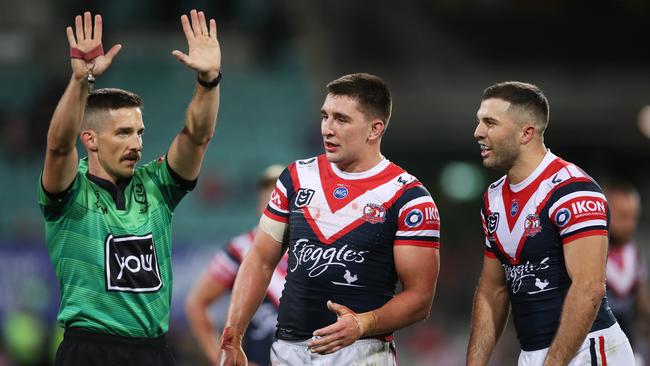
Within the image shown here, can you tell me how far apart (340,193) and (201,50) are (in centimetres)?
105

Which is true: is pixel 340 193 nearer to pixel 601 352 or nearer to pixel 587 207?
pixel 587 207

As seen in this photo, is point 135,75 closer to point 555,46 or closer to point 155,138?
point 155,138

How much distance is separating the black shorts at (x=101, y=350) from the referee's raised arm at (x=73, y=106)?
762mm

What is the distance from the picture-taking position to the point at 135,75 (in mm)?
19953

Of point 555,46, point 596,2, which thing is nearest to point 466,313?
point 555,46

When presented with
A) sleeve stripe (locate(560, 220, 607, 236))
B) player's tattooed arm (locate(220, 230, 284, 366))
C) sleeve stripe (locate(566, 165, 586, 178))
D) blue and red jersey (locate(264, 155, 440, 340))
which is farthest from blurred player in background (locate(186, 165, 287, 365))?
sleeve stripe (locate(560, 220, 607, 236))

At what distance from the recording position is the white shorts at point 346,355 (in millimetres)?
5500

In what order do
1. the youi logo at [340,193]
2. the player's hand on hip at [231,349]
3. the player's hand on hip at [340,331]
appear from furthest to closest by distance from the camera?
the youi logo at [340,193], the player's hand on hip at [231,349], the player's hand on hip at [340,331]

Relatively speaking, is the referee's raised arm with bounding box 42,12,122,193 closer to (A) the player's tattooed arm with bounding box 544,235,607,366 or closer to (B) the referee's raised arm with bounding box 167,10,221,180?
(B) the referee's raised arm with bounding box 167,10,221,180

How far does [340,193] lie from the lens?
5.66 meters

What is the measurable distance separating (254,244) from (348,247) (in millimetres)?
615

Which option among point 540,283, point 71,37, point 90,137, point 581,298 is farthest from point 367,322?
point 71,37

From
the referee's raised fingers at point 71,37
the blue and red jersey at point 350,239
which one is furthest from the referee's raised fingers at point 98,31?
the blue and red jersey at point 350,239

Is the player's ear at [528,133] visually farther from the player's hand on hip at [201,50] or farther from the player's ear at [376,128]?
the player's hand on hip at [201,50]
